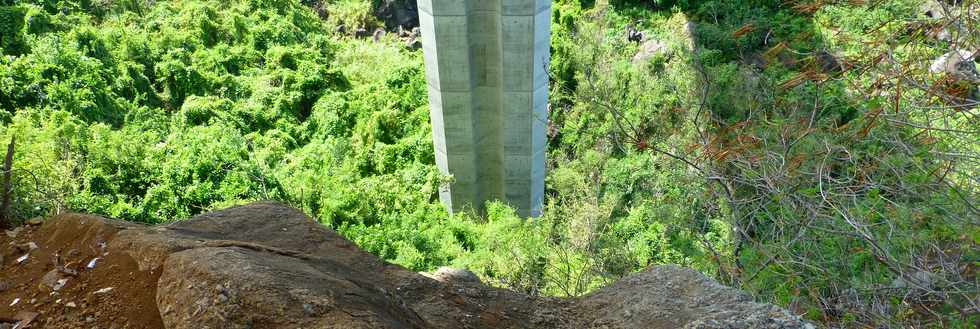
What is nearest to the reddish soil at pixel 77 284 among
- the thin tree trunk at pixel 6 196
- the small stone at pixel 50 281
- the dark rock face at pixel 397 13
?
the small stone at pixel 50 281

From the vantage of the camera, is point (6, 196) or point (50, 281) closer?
point (50, 281)

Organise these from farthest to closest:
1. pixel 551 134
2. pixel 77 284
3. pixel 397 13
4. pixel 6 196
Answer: pixel 397 13 → pixel 551 134 → pixel 6 196 → pixel 77 284

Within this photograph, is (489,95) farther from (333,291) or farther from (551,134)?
(333,291)

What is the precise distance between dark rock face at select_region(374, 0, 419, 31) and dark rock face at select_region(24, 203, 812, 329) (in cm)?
1766

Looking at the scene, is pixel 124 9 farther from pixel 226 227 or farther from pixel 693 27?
pixel 226 227

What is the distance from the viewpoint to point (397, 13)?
75.5 ft

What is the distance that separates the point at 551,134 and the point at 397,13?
31.1 feet

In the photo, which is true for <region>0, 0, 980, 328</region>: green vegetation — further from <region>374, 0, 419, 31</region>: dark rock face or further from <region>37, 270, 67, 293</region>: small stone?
<region>37, 270, 67, 293</region>: small stone

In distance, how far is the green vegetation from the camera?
641cm

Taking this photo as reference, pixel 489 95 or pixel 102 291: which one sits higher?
pixel 102 291

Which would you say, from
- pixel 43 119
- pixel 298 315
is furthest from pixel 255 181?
pixel 298 315

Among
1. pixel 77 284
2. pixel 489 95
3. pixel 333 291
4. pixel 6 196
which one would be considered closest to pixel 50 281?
pixel 77 284

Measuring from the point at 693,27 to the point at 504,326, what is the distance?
49.7ft

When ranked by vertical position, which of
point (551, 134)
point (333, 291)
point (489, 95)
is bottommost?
point (551, 134)
